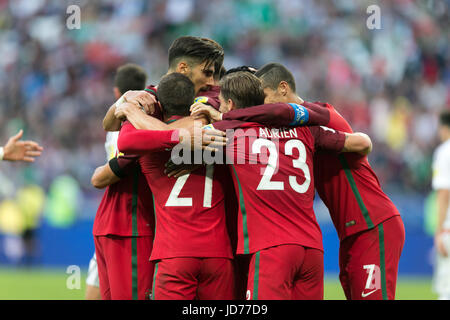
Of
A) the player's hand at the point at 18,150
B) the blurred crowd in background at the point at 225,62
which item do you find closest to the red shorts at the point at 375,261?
the player's hand at the point at 18,150

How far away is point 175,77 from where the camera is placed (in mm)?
4438

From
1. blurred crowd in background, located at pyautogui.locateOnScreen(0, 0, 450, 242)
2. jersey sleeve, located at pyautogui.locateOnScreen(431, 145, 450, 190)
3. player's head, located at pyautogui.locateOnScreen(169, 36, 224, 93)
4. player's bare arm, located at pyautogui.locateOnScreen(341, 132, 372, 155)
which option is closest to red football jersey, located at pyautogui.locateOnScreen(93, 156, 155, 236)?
player's head, located at pyautogui.locateOnScreen(169, 36, 224, 93)

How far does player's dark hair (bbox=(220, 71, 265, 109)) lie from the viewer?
4.34 metres

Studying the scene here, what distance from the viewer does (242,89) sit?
4.35 metres

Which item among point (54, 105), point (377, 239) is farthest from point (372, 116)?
point (377, 239)

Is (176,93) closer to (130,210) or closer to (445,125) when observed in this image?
(130,210)

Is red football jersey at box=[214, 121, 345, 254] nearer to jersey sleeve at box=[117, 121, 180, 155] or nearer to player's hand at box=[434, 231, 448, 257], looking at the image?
jersey sleeve at box=[117, 121, 180, 155]

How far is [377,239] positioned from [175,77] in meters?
1.95

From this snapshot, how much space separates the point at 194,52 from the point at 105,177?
1.15 m

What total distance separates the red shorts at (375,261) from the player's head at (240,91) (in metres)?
1.40

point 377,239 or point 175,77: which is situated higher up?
point 175,77

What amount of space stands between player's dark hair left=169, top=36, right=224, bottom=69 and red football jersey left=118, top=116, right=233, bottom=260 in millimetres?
826

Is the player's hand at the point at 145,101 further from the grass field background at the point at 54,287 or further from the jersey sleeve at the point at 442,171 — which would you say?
the grass field background at the point at 54,287

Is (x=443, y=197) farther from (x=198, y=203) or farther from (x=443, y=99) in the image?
(x=443, y=99)
